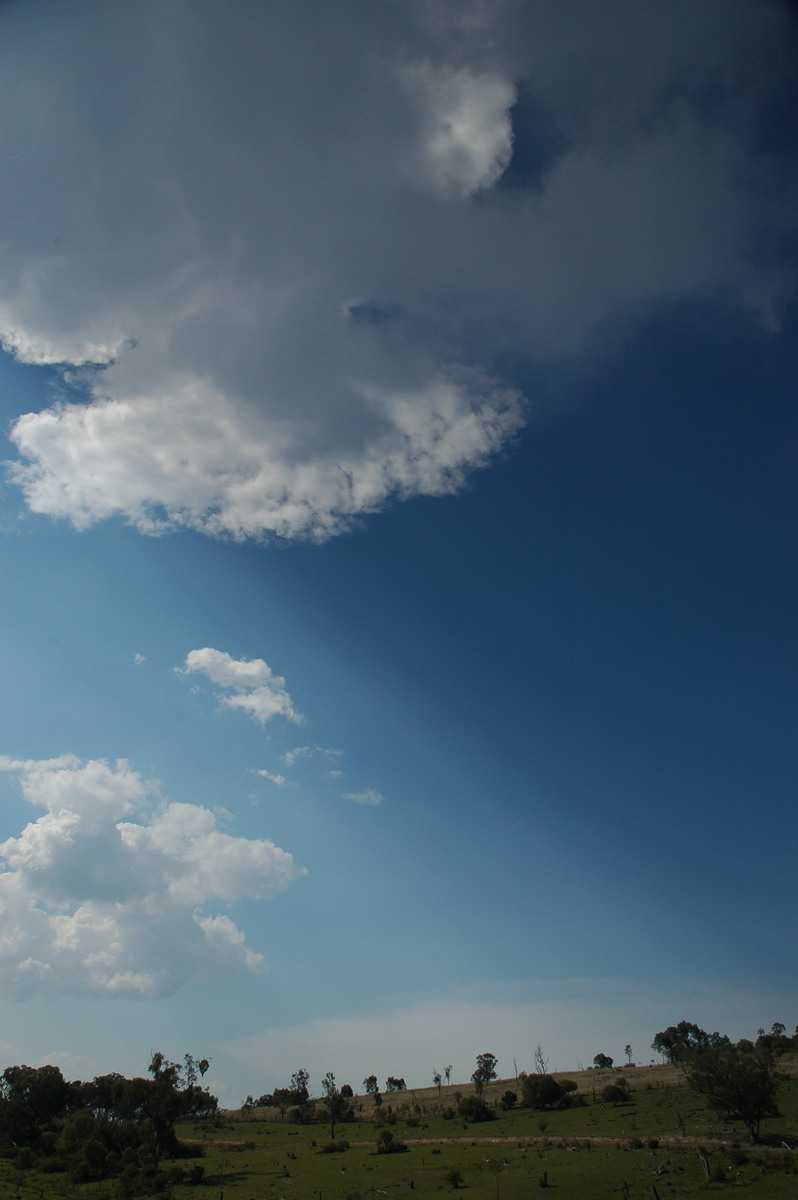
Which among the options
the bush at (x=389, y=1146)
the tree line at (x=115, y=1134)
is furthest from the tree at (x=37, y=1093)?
the bush at (x=389, y=1146)

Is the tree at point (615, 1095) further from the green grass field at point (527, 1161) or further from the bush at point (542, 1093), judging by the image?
the bush at point (542, 1093)

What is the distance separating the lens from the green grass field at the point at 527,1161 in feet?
173

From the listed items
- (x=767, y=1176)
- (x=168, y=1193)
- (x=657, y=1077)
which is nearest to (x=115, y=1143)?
(x=168, y=1193)

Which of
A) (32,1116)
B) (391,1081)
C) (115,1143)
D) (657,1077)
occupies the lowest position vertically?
(391,1081)

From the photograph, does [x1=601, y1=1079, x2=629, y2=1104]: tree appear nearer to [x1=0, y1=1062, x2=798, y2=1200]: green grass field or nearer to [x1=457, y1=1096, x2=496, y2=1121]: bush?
[x1=0, y1=1062, x2=798, y2=1200]: green grass field

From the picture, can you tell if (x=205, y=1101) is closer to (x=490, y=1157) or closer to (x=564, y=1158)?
(x=490, y=1157)

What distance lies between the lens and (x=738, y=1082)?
68625mm

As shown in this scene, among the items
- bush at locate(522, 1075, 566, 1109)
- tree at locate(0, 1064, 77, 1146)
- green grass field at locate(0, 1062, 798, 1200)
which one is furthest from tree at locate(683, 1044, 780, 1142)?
tree at locate(0, 1064, 77, 1146)

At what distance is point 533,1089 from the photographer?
367 feet

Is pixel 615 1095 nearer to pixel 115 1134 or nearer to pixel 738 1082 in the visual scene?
pixel 738 1082

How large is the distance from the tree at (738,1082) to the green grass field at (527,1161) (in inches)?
76.9

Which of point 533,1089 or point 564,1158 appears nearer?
point 564,1158

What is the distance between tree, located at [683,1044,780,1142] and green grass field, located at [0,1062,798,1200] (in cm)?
195

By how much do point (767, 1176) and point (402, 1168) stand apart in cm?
3485
